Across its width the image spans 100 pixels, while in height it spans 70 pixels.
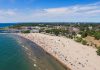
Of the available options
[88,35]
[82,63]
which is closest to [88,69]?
[82,63]

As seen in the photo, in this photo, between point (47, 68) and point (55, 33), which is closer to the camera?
point (47, 68)

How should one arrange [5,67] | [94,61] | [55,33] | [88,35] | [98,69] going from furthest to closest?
[55,33], [88,35], [94,61], [5,67], [98,69]

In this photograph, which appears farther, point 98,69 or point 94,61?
point 94,61

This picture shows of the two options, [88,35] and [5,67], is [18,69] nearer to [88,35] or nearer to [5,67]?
[5,67]

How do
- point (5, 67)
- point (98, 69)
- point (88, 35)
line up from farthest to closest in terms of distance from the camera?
point (88, 35)
point (5, 67)
point (98, 69)

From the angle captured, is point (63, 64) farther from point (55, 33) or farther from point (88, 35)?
point (55, 33)

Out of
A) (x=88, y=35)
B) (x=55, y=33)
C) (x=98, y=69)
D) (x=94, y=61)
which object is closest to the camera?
(x=98, y=69)

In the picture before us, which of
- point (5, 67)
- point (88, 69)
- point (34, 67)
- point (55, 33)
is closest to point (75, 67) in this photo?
point (88, 69)
